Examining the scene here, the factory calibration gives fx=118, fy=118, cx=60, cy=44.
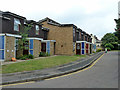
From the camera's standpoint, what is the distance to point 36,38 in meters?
18.2

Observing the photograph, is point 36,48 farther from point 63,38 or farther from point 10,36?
point 63,38

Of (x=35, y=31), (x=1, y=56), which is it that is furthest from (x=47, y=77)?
(x=35, y=31)

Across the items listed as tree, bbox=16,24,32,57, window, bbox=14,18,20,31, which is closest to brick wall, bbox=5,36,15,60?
tree, bbox=16,24,32,57

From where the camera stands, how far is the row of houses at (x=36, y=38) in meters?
13.5

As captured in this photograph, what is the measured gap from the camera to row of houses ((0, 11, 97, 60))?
44.3ft

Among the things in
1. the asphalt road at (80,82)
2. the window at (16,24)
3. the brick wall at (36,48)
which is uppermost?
the window at (16,24)

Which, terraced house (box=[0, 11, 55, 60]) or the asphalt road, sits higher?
terraced house (box=[0, 11, 55, 60])

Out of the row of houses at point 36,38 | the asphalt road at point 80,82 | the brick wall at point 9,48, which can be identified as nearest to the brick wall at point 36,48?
the row of houses at point 36,38

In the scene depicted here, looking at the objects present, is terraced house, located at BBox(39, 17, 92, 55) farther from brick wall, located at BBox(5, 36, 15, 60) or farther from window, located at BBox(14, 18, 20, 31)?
brick wall, located at BBox(5, 36, 15, 60)

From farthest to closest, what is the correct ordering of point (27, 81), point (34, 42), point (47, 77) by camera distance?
point (34, 42) → point (47, 77) → point (27, 81)

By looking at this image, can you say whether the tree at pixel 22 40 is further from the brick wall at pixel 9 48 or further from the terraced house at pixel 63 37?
the terraced house at pixel 63 37

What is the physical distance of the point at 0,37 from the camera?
1306 centimetres

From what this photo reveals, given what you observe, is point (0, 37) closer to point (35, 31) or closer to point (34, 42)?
point (34, 42)

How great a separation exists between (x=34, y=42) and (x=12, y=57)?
460 cm
